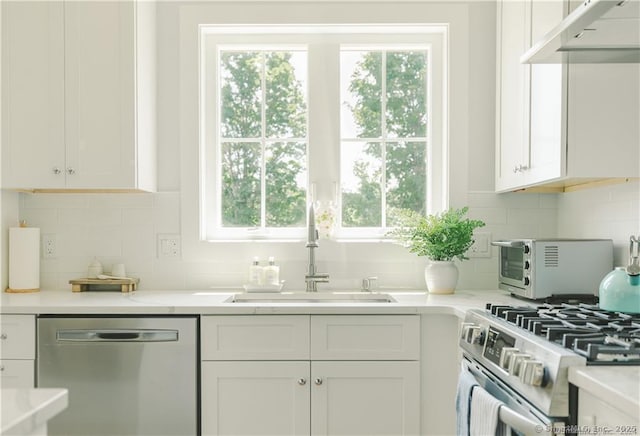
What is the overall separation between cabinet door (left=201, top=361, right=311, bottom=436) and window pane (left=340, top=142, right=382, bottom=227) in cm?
100

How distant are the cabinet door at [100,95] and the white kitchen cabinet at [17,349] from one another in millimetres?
669

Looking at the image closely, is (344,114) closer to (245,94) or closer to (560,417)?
(245,94)

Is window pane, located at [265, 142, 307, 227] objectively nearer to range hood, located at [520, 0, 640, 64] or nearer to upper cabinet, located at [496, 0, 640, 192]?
upper cabinet, located at [496, 0, 640, 192]

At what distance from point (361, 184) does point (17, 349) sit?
177cm

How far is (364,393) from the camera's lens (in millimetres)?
2291

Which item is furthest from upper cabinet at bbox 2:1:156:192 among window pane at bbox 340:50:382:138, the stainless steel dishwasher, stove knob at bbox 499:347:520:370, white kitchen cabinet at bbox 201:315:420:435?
stove knob at bbox 499:347:520:370

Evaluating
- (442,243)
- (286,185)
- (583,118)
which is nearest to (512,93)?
(583,118)

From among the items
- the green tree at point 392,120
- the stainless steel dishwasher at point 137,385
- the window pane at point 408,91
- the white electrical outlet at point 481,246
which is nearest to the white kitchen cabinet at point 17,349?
the stainless steel dishwasher at point 137,385

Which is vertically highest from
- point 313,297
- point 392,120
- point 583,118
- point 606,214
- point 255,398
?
point 392,120

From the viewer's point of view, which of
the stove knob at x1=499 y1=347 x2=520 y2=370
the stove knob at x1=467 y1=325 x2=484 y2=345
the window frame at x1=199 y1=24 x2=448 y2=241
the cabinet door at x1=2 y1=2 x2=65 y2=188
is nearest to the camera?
the stove knob at x1=499 y1=347 x2=520 y2=370

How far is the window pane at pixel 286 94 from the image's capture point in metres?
3.05

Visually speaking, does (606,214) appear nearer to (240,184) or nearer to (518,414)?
(518,414)

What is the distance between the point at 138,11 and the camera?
8.77 ft

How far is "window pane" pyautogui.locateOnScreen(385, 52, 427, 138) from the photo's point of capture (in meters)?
3.05
